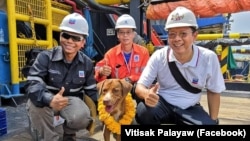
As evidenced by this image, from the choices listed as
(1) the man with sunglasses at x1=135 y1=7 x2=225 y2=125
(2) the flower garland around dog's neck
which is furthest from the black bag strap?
(2) the flower garland around dog's neck

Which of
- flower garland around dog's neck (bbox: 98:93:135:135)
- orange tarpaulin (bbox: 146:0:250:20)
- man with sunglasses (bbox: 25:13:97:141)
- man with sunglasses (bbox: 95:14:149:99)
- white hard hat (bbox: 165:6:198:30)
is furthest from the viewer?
orange tarpaulin (bbox: 146:0:250:20)

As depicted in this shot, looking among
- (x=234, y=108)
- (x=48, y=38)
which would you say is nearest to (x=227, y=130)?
(x=234, y=108)

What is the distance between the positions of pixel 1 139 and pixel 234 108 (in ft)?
10.1

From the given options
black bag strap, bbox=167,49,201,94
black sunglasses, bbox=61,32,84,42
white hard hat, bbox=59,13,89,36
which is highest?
white hard hat, bbox=59,13,89,36

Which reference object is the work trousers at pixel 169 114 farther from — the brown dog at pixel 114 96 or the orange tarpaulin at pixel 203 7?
the orange tarpaulin at pixel 203 7

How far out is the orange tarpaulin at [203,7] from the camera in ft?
12.8

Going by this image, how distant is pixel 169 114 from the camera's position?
2.28 m

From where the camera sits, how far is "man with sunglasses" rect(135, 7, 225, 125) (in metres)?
2.10

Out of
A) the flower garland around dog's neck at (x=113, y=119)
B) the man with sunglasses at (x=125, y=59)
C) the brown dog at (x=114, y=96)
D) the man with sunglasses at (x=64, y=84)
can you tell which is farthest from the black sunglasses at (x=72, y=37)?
the man with sunglasses at (x=125, y=59)

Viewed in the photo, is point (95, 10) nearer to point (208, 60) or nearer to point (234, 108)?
point (234, 108)

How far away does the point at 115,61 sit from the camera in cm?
300

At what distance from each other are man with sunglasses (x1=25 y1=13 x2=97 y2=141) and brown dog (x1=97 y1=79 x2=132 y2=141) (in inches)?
5.9

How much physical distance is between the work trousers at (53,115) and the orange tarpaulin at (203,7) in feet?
8.32

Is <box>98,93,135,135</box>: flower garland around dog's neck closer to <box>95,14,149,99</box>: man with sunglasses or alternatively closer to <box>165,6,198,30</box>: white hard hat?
<box>95,14,149,99</box>: man with sunglasses
